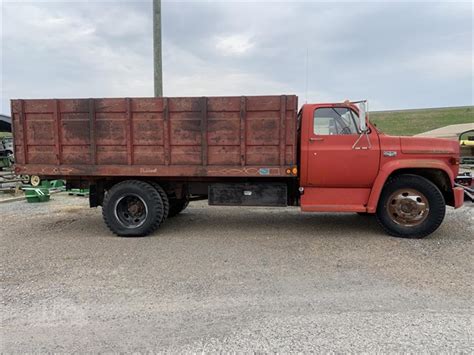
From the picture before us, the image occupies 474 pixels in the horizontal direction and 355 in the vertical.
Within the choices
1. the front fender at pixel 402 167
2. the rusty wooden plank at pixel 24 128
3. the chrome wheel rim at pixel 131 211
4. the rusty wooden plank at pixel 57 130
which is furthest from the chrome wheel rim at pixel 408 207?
the rusty wooden plank at pixel 24 128

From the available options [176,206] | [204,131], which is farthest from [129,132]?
[176,206]

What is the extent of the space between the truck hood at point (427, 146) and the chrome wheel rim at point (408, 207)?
671mm

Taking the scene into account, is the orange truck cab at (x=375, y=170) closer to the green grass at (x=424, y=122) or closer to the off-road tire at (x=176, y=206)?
the off-road tire at (x=176, y=206)

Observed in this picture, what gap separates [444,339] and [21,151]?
260 inches

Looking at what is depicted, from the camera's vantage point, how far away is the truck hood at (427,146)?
19.2 feet

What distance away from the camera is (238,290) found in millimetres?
3861

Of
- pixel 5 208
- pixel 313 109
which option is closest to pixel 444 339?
pixel 313 109

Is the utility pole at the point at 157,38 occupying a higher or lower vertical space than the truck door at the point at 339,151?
higher

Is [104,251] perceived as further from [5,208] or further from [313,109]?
[5,208]

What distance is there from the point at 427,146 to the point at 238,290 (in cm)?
407

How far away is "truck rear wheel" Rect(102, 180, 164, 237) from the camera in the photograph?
6.15m

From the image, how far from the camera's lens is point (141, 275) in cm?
432

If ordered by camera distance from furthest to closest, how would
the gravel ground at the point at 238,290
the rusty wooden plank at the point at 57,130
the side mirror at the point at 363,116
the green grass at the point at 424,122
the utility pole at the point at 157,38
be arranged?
the green grass at the point at 424,122
the utility pole at the point at 157,38
the rusty wooden plank at the point at 57,130
the side mirror at the point at 363,116
the gravel ground at the point at 238,290

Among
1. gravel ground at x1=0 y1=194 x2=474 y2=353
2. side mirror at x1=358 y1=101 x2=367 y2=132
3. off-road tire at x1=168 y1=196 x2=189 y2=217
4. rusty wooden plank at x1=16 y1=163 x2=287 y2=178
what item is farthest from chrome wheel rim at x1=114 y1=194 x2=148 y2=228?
side mirror at x1=358 y1=101 x2=367 y2=132
